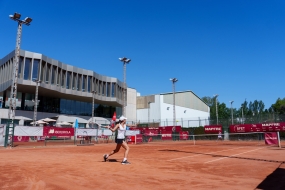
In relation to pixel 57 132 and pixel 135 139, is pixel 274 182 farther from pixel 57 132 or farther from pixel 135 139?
pixel 135 139

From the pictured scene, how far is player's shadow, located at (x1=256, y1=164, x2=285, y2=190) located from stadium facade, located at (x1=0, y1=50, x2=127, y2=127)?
42.0m

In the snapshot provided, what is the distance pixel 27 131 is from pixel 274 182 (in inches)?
909

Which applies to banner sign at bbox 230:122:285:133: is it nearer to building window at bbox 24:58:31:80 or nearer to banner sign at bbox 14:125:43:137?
banner sign at bbox 14:125:43:137

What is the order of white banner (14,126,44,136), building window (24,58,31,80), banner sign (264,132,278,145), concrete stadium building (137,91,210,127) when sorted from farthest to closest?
concrete stadium building (137,91,210,127), building window (24,58,31,80), white banner (14,126,44,136), banner sign (264,132,278,145)

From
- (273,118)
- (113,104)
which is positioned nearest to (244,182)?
(273,118)

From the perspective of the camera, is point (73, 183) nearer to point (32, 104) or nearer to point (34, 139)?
point (34, 139)

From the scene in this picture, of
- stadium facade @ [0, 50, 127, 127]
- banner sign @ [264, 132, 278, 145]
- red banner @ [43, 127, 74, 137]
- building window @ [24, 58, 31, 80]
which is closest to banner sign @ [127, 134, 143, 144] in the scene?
red banner @ [43, 127, 74, 137]

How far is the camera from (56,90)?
46.9m

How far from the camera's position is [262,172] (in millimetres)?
7984

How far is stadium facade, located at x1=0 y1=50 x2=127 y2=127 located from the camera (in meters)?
43.2

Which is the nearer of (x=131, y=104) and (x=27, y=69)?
(x=27, y=69)

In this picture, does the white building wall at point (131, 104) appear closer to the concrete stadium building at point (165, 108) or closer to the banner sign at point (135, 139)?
the concrete stadium building at point (165, 108)

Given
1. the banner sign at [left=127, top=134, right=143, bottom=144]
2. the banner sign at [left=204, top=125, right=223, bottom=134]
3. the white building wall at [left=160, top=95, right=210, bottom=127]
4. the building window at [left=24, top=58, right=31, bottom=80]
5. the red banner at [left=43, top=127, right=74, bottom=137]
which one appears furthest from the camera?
the white building wall at [left=160, top=95, right=210, bottom=127]

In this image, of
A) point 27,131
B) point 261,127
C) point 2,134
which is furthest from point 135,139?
point 261,127
